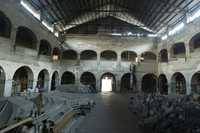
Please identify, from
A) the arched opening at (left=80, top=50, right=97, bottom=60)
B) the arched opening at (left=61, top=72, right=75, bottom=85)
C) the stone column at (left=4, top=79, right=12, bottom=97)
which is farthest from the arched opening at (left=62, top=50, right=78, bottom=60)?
the stone column at (left=4, top=79, right=12, bottom=97)

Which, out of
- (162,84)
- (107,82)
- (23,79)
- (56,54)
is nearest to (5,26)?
(23,79)

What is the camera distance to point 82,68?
83.1ft

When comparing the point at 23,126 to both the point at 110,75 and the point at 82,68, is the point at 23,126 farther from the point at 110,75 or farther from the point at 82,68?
the point at 110,75

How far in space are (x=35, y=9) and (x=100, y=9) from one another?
10.5m

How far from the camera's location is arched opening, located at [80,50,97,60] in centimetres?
2694

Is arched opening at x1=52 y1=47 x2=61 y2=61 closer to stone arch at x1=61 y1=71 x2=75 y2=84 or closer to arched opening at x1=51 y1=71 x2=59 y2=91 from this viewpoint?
arched opening at x1=51 y1=71 x2=59 y2=91

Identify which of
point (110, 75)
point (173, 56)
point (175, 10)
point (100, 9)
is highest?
point (100, 9)

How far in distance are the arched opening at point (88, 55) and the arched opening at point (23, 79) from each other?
9606mm

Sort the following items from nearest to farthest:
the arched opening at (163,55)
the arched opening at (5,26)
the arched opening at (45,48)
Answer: the arched opening at (5,26) < the arched opening at (45,48) < the arched opening at (163,55)

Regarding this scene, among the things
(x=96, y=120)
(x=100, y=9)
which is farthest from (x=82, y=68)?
(x=96, y=120)

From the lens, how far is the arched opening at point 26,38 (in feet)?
61.8

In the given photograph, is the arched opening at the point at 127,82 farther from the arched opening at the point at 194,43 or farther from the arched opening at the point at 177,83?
the arched opening at the point at 194,43

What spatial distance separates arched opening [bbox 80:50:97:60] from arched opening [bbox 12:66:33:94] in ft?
31.5

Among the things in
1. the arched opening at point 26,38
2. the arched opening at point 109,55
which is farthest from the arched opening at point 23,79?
the arched opening at point 109,55
